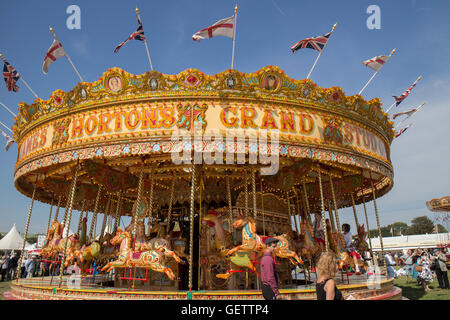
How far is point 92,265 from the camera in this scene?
1116 centimetres

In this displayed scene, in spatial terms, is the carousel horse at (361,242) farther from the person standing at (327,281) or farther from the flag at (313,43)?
the person standing at (327,281)

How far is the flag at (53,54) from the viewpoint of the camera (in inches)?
346

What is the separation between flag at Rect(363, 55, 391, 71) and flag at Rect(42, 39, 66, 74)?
9242mm

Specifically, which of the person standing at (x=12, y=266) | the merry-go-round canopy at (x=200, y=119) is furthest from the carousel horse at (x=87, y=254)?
the person standing at (x=12, y=266)

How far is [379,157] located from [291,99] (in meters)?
3.86

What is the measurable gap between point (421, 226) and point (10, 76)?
8388cm

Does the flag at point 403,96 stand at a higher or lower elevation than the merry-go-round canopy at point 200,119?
higher

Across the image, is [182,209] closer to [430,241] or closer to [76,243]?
[76,243]

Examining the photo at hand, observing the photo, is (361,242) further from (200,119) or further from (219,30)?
(219,30)

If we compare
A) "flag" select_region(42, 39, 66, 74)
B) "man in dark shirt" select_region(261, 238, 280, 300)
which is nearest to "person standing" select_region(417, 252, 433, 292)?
"man in dark shirt" select_region(261, 238, 280, 300)

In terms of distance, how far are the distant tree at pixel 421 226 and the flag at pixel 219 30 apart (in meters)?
78.5

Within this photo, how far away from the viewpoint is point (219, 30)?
7.84 meters

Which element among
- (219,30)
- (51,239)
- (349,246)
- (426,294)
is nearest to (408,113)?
(349,246)
